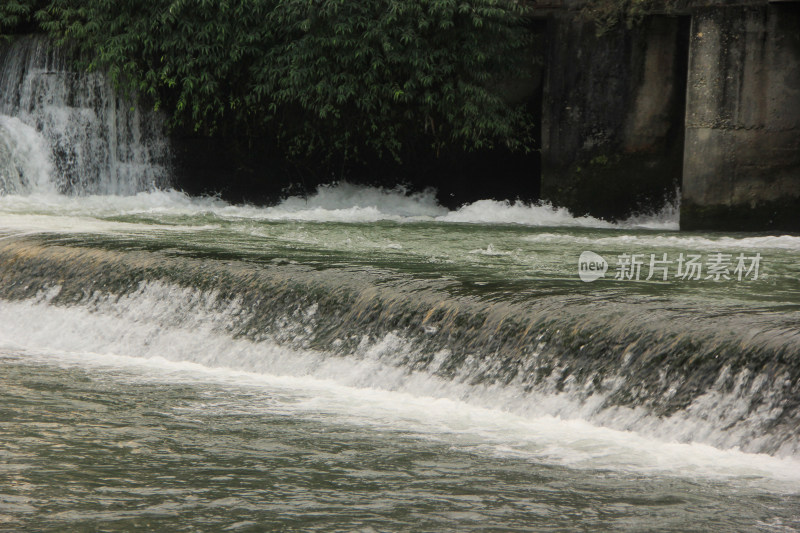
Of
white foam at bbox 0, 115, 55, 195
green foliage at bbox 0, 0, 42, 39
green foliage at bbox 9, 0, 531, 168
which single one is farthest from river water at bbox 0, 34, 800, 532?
green foliage at bbox 0, 0, 42, 39

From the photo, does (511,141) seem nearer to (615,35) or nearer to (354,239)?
(615,35)

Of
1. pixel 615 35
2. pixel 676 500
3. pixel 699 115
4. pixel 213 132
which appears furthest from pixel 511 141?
pixel 676 500

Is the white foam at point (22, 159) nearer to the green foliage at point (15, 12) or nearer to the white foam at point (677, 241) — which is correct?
the green foliage at point (15, 12)

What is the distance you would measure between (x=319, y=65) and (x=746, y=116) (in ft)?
18.5

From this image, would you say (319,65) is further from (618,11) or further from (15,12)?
(15,12)

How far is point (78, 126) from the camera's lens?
16234mm

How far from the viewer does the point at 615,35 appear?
1366cm

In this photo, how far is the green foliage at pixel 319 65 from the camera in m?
14.5

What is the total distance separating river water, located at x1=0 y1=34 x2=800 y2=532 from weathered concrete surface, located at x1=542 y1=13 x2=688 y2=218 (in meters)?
3.02

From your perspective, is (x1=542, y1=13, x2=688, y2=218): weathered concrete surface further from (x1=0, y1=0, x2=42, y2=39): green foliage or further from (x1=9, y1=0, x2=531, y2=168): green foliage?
(x1=0, y1=0, x2=42, y2=39): green foliage

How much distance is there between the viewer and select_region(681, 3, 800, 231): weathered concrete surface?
11.9m

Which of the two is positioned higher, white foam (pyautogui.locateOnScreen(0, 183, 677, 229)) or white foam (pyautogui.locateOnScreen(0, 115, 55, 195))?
white foam (pyautogui.locateOnScreen(0, 115, 55, 195))

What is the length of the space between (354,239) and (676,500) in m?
6.69

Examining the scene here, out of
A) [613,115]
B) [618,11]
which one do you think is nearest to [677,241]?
[613,115]
